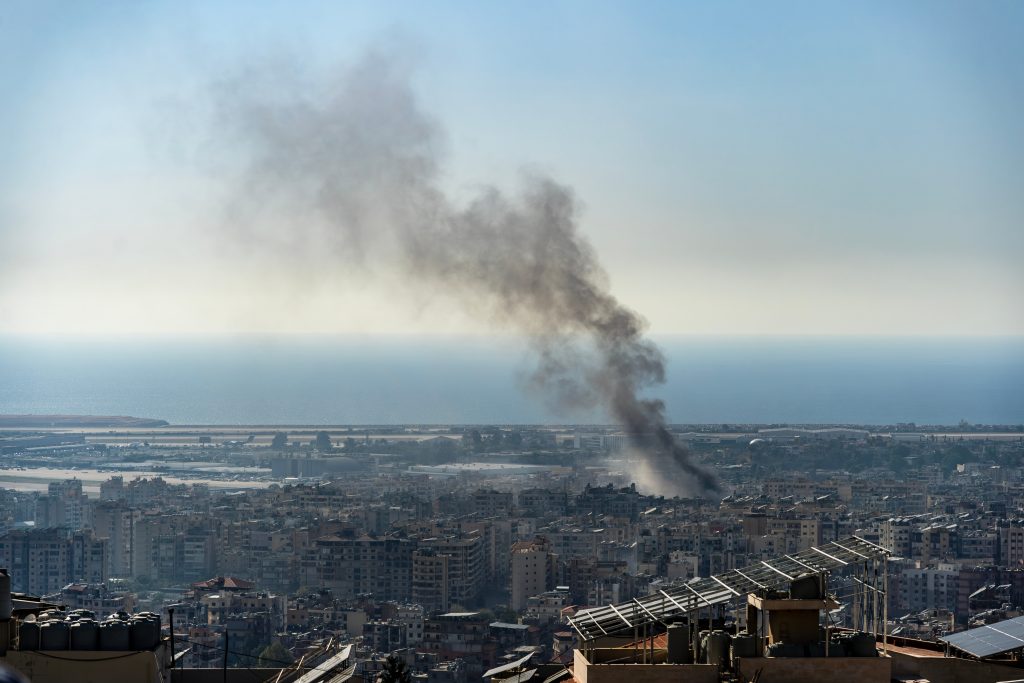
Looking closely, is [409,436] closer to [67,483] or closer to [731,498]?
[67,483]

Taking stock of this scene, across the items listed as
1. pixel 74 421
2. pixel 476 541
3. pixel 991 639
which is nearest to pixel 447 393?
pixel 74 421

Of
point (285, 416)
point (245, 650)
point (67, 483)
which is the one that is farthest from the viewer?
point (285, 416)

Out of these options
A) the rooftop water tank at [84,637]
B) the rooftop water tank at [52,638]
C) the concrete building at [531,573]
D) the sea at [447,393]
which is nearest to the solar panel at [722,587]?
the rooftop water tank at [84,637]

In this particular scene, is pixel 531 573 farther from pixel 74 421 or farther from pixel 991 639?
pixel 74 421

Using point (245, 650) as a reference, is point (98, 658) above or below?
above

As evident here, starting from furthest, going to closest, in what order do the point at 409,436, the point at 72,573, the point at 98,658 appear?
the point at 409,436 < the point at 72,573 < the point at 98,658

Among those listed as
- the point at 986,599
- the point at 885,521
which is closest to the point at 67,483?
the point at 885,521

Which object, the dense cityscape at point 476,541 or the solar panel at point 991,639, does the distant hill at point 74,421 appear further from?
the solar panel at point 991,639
